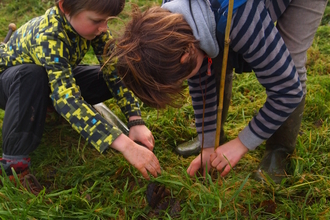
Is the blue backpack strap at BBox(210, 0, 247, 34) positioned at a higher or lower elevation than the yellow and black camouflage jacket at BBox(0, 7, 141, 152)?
higher

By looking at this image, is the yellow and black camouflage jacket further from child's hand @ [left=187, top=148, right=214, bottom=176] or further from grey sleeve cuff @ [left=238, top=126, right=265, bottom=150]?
grey sleeve cuff @ [left=238, top=126, right=265, bottom=150]

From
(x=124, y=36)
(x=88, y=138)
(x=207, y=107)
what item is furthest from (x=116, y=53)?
(x=207, y=107)

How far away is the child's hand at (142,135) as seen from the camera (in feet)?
6.61

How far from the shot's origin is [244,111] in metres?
2.50

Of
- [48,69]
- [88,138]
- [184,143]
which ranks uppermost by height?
[48,69]

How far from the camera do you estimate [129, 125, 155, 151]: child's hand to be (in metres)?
2.02

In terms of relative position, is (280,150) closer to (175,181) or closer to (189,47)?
(175,181)

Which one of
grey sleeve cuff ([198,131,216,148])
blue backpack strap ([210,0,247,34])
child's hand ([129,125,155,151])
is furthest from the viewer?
child's hand ([129,125,155,151])

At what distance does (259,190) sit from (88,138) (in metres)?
0.89

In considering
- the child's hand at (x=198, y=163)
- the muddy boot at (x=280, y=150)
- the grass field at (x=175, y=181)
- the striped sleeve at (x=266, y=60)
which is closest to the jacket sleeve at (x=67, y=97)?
the grass field at (x=175, y=181)

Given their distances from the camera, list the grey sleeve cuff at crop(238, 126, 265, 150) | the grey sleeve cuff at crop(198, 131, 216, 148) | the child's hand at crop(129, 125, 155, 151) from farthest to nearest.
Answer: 1. the child's hand at crop(129, 125, 155, 151)
2. the grey sleeve cuff at crop(198, 131, 216, 148)
3. the grey sleeve cuff at crop(238, 126, 265, 150)

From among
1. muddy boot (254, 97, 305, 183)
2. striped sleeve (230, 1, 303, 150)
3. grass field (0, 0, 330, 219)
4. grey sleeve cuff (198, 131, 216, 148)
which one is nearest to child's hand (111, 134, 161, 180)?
grass field (0, 0, 330, 219)

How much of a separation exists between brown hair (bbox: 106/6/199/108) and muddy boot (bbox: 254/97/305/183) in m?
0.75

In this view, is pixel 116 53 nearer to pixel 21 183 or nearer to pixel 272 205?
pixel 21 183
